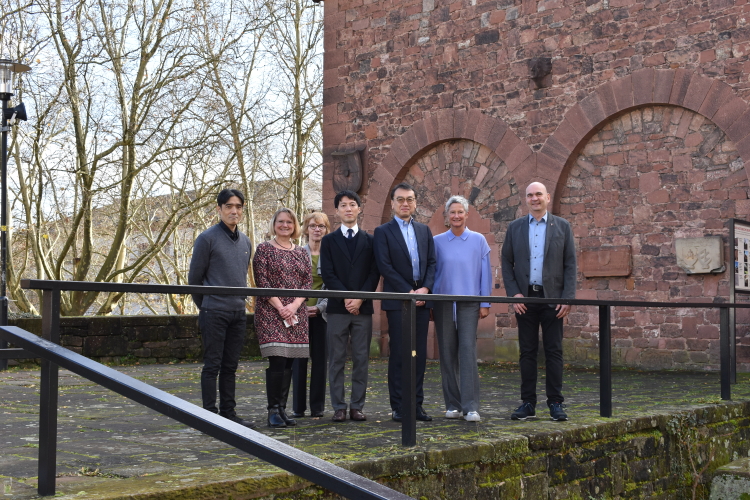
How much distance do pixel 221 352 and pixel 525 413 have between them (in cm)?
193

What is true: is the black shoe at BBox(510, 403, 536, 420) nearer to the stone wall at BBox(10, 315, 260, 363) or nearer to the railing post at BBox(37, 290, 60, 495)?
the railing post at BBox(37, 290, 60, 495)

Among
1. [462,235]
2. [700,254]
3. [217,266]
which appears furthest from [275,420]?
[700,254]

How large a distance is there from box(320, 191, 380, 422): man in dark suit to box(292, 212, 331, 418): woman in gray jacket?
0.23m

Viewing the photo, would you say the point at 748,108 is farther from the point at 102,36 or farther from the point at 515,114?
the point at 102,36

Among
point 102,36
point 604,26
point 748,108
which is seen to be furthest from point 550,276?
point 102,36

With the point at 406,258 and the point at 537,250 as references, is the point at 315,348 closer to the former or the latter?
A: the point at 406,258

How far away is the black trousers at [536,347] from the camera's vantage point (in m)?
5.42

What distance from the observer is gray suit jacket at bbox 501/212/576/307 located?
5625mm

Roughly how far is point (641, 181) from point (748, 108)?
1.48m

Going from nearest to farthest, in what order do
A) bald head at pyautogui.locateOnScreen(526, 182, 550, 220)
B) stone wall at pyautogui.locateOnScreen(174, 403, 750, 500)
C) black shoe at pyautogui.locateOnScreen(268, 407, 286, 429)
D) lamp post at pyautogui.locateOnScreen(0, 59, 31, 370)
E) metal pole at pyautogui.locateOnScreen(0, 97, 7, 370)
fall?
stone wall at pyautogui.locateOnScreen(174, 403, 750, 500) → black shoe at pyautogui.locateOnScreen(268, 407, 286, 429) → bald head at pyautogui.locateOnScreen(526, 182, 550, 220) → metal pole at pyautogui.locateOnScreen(0, 97, 7, 370) → lamp post at pyautogui.locateOnScreen(0, 59, 31, 370)

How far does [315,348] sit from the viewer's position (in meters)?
5.90

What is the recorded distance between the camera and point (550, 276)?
5.62 metres

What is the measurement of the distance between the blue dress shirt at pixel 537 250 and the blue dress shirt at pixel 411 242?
0.77m

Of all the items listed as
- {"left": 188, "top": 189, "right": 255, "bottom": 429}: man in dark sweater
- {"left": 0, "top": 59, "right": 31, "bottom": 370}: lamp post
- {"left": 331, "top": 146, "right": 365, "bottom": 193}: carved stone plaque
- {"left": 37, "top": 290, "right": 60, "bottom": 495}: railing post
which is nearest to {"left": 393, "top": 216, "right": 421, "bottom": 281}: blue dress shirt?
{"left": 188, "top": 189, "right": 255, "bottom": 429}: man in dark sweater
